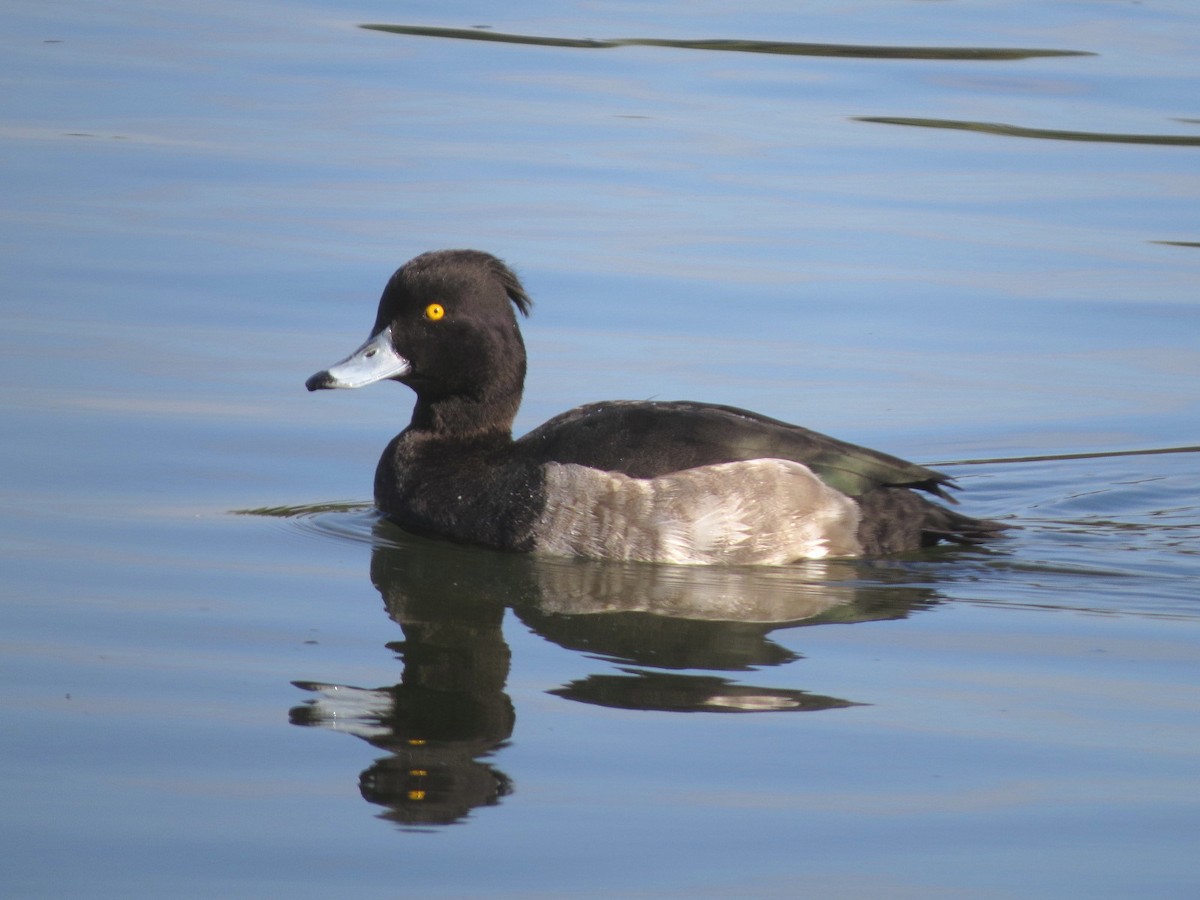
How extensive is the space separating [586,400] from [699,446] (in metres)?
1.93

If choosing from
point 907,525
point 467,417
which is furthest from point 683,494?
point 467,417

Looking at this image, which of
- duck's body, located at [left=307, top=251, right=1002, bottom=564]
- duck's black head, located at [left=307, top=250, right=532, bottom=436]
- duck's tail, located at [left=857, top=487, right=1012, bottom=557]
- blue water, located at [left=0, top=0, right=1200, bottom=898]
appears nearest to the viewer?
blue water, located at [left=0, top=0, right=1200, bottom=898]

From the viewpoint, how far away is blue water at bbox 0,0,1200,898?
16.2 ft

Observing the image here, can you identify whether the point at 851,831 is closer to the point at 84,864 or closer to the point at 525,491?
the point at 84,864

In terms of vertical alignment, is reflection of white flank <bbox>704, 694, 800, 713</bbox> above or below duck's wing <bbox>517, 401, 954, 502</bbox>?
below

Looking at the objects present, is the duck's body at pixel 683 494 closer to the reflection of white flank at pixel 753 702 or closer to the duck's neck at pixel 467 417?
the duck's neck at pixel 467 417

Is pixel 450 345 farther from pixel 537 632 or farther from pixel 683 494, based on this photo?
pixel 537 632

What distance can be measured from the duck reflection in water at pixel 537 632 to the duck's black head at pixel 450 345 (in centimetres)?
69

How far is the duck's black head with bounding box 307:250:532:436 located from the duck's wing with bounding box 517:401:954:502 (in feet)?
2.00

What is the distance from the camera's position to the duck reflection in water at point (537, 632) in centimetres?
529

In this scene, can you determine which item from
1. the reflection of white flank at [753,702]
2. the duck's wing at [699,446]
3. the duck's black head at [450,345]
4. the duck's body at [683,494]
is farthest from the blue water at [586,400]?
the duck's black head at [450,345]

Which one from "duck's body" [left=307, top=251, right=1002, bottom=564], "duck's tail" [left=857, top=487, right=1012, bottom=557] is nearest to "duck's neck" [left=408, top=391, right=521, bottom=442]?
"duck's body" [left=307, top=251, right=1002, bottom=564]

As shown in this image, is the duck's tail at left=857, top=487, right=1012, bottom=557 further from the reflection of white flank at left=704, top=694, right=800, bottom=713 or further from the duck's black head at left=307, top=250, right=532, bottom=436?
the reflection of white flank at left=704, top=694, right=800, bottom=713

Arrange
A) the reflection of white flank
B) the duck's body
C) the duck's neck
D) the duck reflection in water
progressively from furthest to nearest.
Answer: the duck's neck < the duck's body < the reflection of white flank < the duck reflection in water
